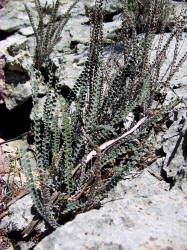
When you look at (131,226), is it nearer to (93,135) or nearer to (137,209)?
(137,209)

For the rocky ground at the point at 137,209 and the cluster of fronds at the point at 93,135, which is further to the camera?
the cluster of fronds at the point at 93,135

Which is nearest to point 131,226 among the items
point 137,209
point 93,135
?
point 137,209

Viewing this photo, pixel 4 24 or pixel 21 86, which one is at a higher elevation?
pixel 4 24

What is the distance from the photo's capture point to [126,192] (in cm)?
159

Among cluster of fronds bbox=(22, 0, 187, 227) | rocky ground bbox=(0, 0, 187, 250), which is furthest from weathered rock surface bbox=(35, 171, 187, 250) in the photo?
cluster of fronds bbox=(22, 0, 187, 227)

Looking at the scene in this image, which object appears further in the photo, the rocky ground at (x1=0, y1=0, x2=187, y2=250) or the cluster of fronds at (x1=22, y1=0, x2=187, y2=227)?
the cluster of fronds at (x1=22, y1=0, x2=187, y2=227)

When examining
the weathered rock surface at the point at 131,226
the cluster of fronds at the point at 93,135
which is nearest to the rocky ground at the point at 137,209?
the weathered rock surface at the point at 131,226

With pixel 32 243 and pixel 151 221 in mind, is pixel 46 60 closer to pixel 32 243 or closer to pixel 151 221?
pixel 32 243

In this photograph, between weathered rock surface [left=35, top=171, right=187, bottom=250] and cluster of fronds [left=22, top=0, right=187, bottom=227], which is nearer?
weathered rock surface [left=35, top=171, right=187, bottom=250]

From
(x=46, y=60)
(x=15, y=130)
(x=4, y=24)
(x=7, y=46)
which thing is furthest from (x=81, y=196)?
(x=4, y=24)

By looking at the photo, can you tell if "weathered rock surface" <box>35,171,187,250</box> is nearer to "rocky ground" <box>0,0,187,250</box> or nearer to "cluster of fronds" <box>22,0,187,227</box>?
"rocky ground" <box>0,0,187,250</box>

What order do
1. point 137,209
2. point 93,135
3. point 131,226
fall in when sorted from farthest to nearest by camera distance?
point 93,135 < point 137,209 < point 131,226

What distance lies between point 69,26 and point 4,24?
0.92 metres

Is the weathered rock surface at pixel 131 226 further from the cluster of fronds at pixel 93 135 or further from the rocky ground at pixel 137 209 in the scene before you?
the cluster of fronds at pixel 93 135
